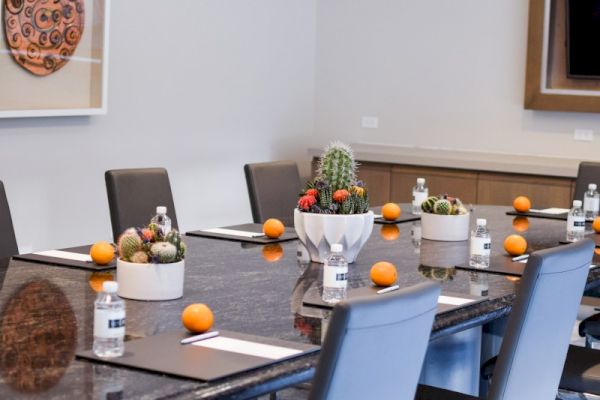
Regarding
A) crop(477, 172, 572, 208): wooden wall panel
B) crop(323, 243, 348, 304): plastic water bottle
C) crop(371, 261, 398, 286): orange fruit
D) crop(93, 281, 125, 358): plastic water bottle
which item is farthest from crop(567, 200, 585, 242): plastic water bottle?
crop(477, 172, 572, 208): wooden wall panel

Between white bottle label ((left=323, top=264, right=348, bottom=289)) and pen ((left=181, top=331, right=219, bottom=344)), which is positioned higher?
white bottle label ((left=323, top=264, right=348, bottom=289))

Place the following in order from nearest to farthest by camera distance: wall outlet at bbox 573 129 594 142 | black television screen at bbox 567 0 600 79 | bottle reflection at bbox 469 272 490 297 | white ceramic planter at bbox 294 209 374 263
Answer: bottle reflection at bbox 469 272 490 297
white ceramic planter at bbox 294 209 374 263
black television screen at bbox 567 0 600 79
wall outlet at bbox 573 129 594 142

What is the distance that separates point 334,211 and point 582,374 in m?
0.95

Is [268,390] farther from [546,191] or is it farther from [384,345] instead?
[546,191]

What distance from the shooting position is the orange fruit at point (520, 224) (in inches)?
176

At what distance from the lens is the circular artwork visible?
586cm

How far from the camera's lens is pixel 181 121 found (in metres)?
7.33

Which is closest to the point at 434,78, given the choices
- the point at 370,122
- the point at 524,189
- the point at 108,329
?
the point at 370,122

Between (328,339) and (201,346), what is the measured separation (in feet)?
1.65

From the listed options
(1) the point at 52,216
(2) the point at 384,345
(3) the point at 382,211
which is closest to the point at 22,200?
(1) the point at 52,216

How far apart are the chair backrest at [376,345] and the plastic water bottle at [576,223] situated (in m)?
2.17

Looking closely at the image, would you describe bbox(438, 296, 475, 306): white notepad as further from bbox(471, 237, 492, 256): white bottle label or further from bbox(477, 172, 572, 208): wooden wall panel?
bbox(477, 172, 572, 208): wooden wall panel

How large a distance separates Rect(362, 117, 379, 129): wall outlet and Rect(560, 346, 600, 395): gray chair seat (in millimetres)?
4825

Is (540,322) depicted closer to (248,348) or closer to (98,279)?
(248,348)
